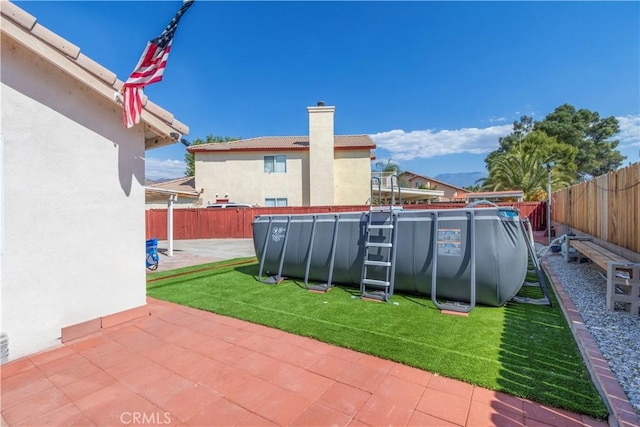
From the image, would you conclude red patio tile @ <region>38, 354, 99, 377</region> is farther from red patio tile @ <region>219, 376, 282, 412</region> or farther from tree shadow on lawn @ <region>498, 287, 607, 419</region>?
tree shadow on lawn @ <region>498, 287, 607, 419</region>

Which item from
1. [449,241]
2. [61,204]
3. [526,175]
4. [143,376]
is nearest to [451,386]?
[449,241]

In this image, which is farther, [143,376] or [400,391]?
[143,376]

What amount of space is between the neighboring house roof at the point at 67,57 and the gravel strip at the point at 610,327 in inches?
232

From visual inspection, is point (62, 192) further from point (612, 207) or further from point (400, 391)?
point (612, 207)

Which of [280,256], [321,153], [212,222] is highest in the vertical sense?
[321,153]

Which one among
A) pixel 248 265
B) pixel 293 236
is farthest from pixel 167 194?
pixel 293 236

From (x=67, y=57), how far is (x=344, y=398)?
4664 millimetres

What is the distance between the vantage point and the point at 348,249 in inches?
223

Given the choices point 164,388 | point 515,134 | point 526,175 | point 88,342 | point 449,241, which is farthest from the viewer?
point 515,134

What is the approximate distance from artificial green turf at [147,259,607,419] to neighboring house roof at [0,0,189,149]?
316cm

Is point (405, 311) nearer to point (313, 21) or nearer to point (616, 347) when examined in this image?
point (616, 347)

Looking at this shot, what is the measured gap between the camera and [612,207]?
5984mm

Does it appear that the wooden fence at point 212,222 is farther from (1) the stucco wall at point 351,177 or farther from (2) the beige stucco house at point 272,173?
(1) the stucco wall at point 351,177

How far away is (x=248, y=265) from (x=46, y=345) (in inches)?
215
